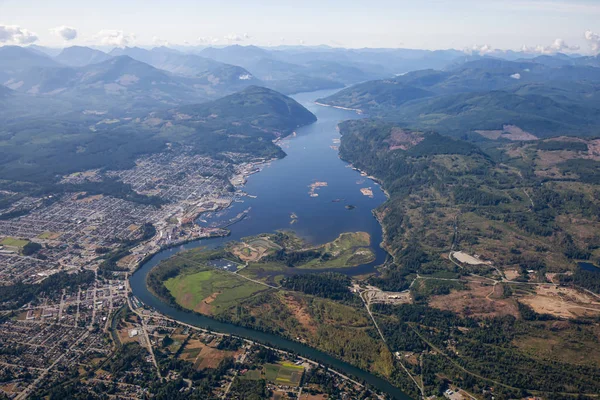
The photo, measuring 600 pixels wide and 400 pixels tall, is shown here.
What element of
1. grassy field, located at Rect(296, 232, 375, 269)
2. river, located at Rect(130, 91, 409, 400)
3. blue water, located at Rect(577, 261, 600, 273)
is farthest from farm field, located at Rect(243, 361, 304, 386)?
blue water, located at Rect(577, 261, 600, 273)

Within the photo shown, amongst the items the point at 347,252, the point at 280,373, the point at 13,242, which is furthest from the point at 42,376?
the point at 347,252

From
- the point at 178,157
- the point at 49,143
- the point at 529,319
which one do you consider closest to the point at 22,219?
the point at 178,157

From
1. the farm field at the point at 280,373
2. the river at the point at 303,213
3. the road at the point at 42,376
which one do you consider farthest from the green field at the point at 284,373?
the road at the point at 42,376

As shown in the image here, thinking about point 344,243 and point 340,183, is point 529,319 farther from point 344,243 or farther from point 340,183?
point 340,183

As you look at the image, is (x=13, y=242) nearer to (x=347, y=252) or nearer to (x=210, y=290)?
(x=210, y=290)

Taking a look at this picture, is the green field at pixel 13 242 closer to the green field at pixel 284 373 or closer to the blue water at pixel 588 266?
the green field at pixel 284 373

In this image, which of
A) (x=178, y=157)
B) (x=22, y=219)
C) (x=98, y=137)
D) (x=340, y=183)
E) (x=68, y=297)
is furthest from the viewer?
(x=98, y=137)
